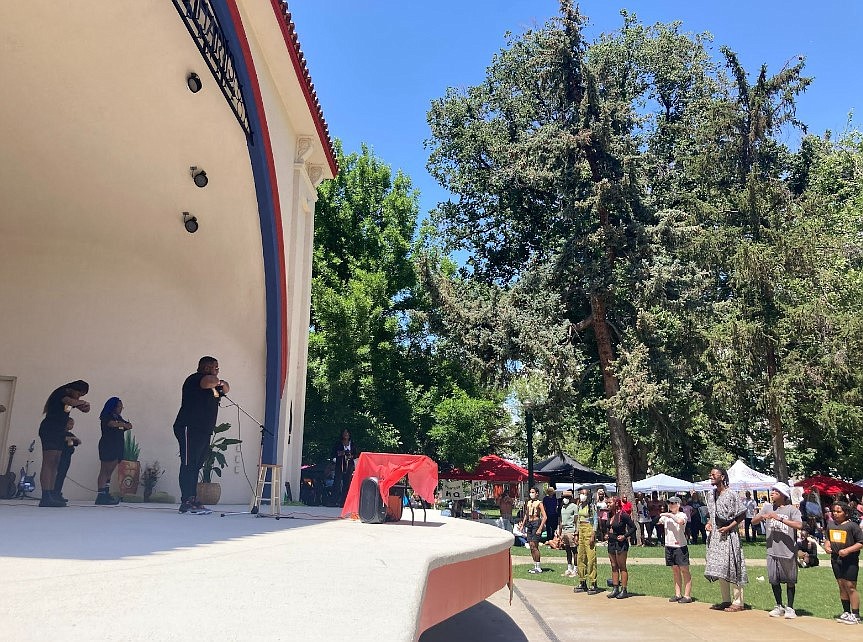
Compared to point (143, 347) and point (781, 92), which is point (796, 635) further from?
point (781, 92)

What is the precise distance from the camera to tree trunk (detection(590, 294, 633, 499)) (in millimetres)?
23219

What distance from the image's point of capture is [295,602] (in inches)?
117

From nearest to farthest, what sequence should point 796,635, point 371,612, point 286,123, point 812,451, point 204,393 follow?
1. point 371,612
2. point 796,635
3. point 204,393
4. point 286,123
5. point 812,451

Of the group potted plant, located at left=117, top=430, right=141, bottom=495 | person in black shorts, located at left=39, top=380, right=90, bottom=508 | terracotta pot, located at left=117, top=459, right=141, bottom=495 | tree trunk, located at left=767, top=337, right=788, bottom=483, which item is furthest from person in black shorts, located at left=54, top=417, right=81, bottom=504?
tree trunk, located at left=767, top=337, right=788, bottom=483

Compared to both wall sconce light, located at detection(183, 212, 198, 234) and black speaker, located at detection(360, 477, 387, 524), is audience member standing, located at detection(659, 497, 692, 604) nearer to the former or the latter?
black speaker, located at detection(360, 477, 387, 524)

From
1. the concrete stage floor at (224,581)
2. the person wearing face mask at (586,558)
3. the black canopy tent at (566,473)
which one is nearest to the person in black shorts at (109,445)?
the concrete stage floor at (224,581)

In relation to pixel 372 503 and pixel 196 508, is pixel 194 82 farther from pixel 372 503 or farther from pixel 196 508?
pixel 372 503

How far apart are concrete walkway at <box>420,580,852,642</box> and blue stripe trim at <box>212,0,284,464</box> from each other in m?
5.95

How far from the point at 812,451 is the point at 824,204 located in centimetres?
1747

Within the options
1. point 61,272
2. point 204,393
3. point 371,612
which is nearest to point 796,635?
point 371,612

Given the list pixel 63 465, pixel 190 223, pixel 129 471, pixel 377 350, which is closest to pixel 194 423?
pixel 63 465

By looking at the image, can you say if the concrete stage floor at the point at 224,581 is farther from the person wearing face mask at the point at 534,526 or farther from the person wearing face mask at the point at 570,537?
the person wearing face mask at the point at 534,526

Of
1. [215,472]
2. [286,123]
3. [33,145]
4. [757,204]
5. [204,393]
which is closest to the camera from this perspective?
[204,393]

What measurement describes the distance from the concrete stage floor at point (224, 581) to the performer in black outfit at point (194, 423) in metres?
2.00
